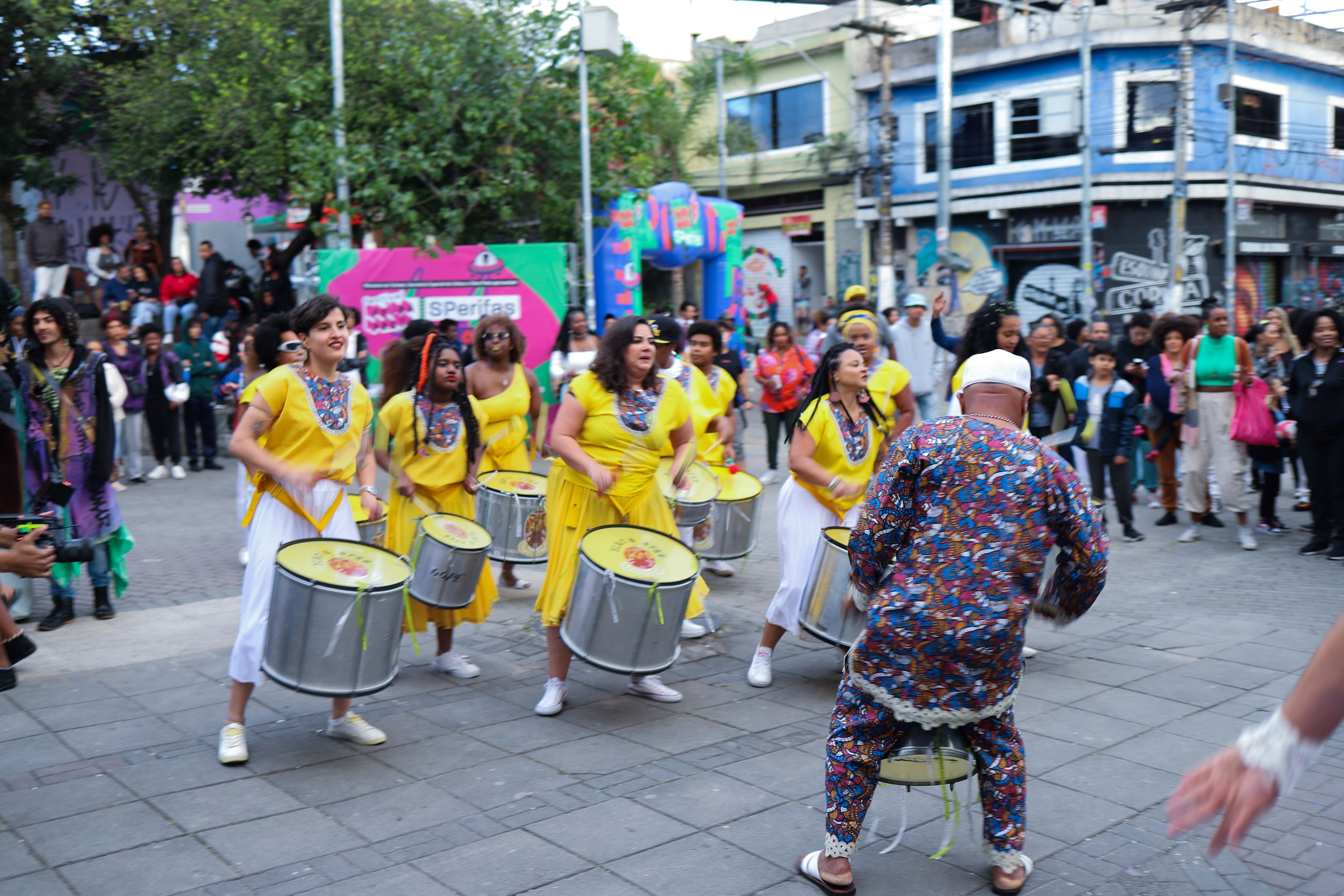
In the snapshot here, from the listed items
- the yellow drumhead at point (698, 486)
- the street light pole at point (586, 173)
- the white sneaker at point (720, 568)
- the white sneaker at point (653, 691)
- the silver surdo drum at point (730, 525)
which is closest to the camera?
the white sneaker at point (653, 691)

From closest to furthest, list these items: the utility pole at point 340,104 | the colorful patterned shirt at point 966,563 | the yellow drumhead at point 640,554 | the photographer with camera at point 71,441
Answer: the colorful patterned shirt at point 966,563, the yellow drumhead at point 640,554, the photographer with camera at point 71,441, the utility pole at point 340,104

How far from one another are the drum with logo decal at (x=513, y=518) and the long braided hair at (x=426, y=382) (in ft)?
2.98

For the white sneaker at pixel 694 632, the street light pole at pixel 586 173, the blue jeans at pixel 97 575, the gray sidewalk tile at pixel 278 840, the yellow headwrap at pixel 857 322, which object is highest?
the street light pole at pixel 586 173

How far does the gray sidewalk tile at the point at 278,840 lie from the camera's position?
397 cm

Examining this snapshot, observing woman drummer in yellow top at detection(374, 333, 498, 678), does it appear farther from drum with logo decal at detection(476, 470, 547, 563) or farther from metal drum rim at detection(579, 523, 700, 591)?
metal drum rim at detection(579, 523, 700, 591)

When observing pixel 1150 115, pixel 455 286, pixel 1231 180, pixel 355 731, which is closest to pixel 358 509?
pixel 355 731

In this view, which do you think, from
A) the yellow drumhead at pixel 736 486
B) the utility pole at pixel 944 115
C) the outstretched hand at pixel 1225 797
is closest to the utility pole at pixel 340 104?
the yellow drumhead at pixel 736 486

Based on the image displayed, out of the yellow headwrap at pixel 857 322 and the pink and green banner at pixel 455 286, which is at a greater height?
the pink and green banner at pixel 455 286

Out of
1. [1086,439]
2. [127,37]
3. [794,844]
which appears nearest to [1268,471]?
[1086,439]

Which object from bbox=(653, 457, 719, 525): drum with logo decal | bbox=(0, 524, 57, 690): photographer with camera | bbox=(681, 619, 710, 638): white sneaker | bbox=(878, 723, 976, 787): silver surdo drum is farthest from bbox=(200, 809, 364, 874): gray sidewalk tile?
bbox=(653, 457, 719, 525): drum with logo decal

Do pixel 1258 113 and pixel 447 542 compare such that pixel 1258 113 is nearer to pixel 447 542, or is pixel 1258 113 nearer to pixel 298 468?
pixel 447 542

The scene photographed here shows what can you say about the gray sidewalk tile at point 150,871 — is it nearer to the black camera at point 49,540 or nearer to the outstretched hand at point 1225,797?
the black camera at point 49,540

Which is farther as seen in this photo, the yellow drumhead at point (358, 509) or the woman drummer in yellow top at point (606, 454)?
the woman drummer in yellow top at point (606, 454)

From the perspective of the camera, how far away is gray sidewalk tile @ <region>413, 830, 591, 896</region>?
3779mm
